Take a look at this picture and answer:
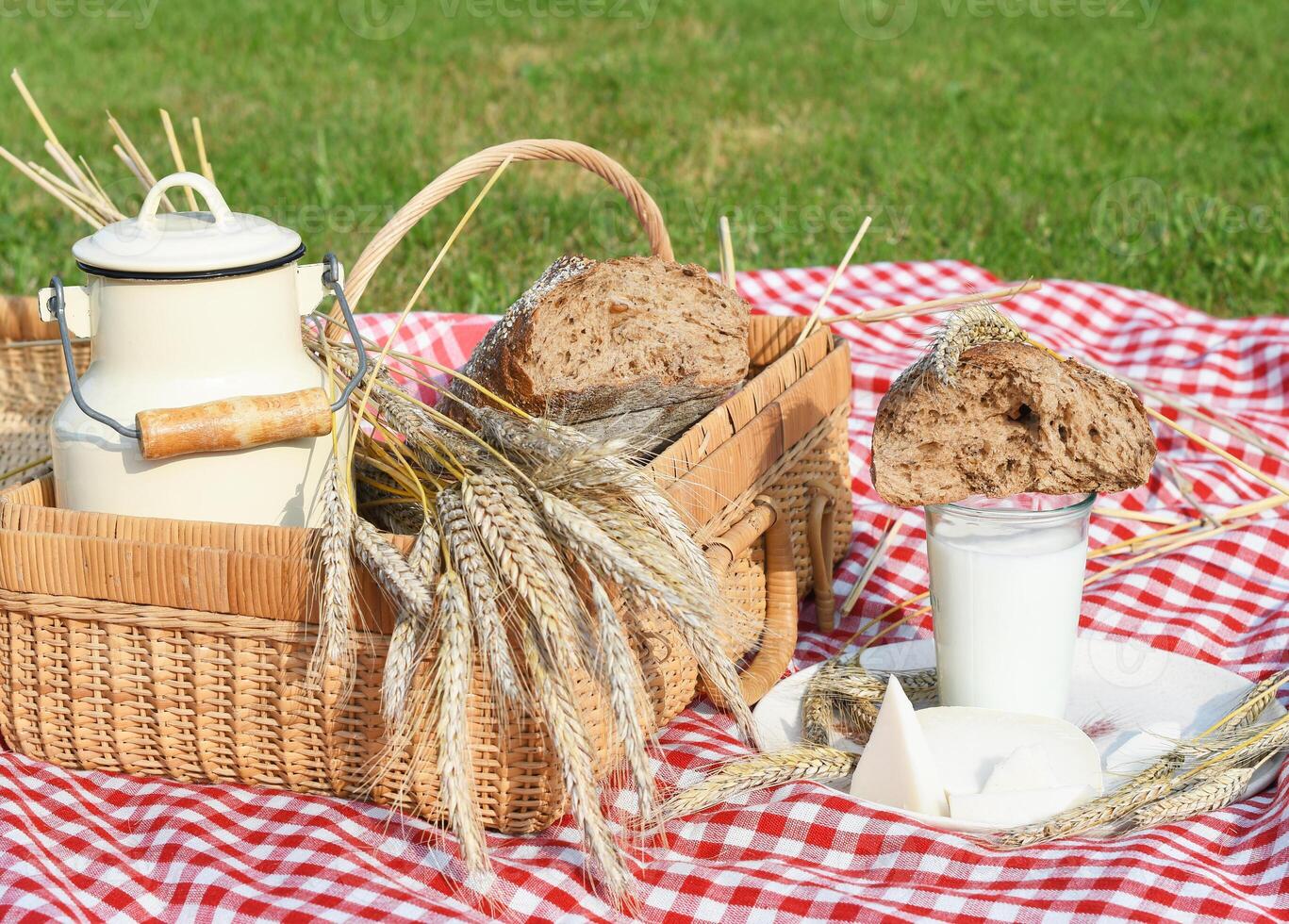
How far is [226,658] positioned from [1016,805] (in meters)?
0.90

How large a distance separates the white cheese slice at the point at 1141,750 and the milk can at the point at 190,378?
1.02 metres

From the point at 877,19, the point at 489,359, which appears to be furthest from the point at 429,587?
the point at 877,19

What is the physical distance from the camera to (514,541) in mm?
1394

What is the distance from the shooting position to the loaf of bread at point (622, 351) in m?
1.82

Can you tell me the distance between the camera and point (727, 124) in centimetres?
540

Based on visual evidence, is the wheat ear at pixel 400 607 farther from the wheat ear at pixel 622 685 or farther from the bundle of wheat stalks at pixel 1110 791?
the bundle of wheat stalks at pixel 1110 791

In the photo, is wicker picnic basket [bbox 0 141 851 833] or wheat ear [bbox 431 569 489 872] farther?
wicker picnic basket [bbox 0 141 851 833]

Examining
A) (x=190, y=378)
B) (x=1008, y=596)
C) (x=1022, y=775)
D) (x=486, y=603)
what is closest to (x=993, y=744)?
(x=1022, y=775)

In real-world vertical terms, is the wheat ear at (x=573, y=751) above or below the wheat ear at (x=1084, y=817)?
above

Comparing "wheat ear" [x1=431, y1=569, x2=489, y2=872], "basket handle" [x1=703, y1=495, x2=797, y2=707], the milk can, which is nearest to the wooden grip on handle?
the milk can

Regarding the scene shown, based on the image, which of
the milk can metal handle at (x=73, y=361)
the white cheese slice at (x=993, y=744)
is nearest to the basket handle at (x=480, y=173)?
the milk can metal handle at (x=73, y=361)

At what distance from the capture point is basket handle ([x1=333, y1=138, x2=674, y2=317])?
188 cm

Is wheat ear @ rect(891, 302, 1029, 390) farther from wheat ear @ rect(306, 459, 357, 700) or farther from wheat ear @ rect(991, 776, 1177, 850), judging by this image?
wheat ear @ rect(306, 459, 357, 700)

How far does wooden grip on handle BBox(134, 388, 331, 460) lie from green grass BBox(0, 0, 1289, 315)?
2110 millimetres
